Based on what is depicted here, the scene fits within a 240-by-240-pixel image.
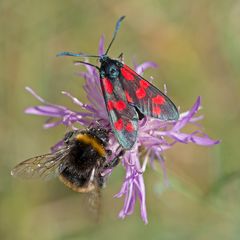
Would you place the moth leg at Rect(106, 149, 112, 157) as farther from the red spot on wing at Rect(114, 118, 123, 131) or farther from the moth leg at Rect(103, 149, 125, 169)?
the red spot on wing at Rect(114, 118, 123, 131)

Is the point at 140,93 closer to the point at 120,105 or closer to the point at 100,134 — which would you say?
the point at 120,105

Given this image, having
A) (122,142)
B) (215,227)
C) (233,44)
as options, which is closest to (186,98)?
(233,44)

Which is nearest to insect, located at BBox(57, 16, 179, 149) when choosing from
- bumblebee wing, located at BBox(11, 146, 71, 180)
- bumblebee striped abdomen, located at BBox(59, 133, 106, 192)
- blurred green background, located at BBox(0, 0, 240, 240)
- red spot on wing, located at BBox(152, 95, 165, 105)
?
red spot on wing, located at BBox(152, 95, 165, 105)

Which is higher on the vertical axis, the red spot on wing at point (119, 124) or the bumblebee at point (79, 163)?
the red spot on wing at point (119, 124)

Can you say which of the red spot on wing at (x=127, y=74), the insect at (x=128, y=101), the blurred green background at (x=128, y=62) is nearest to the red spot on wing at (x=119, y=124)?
the insect at (x=128, y=101)

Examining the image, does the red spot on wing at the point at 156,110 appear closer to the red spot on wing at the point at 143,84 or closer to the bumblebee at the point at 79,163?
the red spot on wing at the point at 143,84

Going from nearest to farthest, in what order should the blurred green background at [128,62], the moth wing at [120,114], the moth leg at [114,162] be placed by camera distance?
the moth wing at [120,114]
the moth leg at [114,162]
the blurred green background at [128,62]
